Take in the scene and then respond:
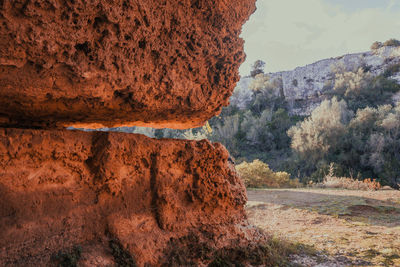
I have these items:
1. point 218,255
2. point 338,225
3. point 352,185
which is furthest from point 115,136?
point 352,185

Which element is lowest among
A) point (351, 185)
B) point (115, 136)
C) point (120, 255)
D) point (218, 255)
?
point (351, 185)

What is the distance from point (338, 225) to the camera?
4543 mm

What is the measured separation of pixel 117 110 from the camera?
6.26ft

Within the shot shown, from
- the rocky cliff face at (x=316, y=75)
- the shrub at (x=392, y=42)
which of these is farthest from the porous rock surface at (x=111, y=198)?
the shrub at (x=392, y=42)

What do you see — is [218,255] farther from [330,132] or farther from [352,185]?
[330,132]

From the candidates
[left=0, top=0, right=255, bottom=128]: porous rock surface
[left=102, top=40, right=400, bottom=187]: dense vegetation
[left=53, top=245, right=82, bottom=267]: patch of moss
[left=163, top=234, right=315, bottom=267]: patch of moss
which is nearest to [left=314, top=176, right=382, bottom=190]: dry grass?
[left=102, top=40, right=400, bottom=187]: dense vegetation

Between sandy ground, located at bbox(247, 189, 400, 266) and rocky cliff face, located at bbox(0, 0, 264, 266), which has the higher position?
rocky cliff face, located at bbox(0, 0, 264, 266)

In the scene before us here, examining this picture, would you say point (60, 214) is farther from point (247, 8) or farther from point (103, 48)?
point (247, 8)

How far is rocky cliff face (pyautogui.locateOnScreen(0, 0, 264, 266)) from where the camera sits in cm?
140

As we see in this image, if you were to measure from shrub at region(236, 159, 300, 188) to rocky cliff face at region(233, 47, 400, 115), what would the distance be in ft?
53.2

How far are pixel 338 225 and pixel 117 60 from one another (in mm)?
4707

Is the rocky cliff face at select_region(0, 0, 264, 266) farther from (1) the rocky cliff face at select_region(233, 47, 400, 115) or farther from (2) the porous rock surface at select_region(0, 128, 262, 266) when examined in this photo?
(1) the rocky cliff face at select_region(233, 47, 400, 115)

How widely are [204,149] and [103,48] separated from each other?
4.27ft

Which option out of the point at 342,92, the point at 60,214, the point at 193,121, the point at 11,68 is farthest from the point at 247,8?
the point at 342,92
